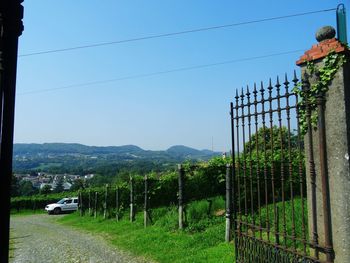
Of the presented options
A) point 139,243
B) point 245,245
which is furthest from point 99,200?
point 245,245

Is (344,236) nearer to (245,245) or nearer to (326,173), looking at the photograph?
(326,173)

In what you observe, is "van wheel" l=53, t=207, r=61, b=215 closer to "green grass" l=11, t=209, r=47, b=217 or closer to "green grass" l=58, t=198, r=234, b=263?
"green grass" l=11, t=209, r=47, b=217

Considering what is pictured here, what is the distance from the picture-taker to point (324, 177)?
433 cm

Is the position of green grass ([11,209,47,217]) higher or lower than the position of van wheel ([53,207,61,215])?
lower

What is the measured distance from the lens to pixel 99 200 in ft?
79.0

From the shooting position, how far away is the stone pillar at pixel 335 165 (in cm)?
416

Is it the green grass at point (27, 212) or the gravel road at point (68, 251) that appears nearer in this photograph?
the gravel road at point (68, 251)

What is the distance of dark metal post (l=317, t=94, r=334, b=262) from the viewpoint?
4176 mm

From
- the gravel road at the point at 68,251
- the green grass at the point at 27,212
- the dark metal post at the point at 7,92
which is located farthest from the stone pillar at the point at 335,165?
the green grass at the point at 27,212

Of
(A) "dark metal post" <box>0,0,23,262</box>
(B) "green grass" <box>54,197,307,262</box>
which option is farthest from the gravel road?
(A) "dark metal post" <box>0,0,23,262</box>

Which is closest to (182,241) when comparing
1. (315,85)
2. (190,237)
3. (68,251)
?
(190,237)

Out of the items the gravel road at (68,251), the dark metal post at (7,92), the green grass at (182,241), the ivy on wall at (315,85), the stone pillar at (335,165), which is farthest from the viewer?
the gravel road at (68,251)

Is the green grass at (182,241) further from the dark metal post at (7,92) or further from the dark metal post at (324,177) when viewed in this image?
the dark metal post at (7,92)

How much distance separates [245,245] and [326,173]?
6.75ft
